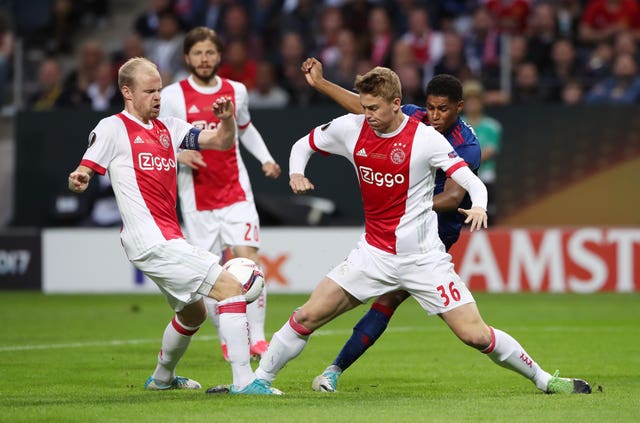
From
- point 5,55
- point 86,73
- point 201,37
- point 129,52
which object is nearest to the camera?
point 201,37

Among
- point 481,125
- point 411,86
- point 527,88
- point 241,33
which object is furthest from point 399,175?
point 241,33

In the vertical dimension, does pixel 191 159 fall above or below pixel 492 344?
above

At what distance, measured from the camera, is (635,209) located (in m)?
16.2

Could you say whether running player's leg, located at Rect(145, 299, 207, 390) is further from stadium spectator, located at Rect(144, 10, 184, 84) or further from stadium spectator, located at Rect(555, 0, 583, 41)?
stadium spectator, located at Rect(555, 0, 583, 41)

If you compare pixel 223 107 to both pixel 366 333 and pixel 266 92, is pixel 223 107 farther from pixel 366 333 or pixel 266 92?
pixel 266 92

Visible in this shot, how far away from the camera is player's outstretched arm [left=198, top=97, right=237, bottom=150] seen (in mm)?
7349

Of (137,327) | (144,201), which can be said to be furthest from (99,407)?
(137,327)

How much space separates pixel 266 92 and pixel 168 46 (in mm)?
1936

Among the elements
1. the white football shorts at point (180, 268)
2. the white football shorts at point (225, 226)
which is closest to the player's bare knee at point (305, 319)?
the white football shorts at point (180, 268)

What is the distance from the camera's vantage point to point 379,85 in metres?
7.21

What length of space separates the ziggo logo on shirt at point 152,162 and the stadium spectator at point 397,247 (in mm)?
815

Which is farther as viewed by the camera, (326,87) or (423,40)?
(423,40)

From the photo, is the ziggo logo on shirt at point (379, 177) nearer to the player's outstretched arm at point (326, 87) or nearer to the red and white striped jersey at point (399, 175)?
the red and white striped jersey at point (399, 175)

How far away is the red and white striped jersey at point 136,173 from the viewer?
7.45 metres
